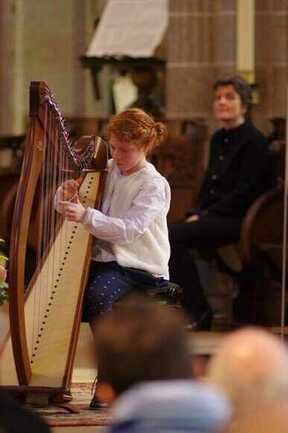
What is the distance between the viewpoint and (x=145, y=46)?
1259cm

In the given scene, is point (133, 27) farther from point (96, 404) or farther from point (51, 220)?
point (96, 404)

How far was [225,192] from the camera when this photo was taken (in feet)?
30.9

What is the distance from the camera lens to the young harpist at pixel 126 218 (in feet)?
19.4

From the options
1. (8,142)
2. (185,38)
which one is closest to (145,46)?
(185,38)

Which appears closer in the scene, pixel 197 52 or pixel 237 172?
pixel 237 172

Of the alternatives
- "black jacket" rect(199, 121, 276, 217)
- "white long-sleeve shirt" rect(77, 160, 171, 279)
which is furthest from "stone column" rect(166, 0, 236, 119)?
"white long-sleeve shirt" rect(77, 160, 171, 279)

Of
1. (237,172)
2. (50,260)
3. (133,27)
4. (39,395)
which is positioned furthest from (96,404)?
(133,27)

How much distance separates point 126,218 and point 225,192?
3.48 metres

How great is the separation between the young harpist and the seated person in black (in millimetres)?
3094

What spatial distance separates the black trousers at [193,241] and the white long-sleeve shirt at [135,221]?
3.07m

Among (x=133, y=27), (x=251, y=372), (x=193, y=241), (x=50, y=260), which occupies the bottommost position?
(x=193, y=241)

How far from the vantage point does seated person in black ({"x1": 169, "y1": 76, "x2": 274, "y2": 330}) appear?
9289 mm

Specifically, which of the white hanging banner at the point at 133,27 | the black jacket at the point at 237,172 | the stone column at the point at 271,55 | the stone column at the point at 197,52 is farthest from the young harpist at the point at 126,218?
the white hanging banner at the point at 133,27

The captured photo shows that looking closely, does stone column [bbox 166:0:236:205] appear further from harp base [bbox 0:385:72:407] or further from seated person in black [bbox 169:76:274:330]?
harp base [bbox 0:385:72:407]
